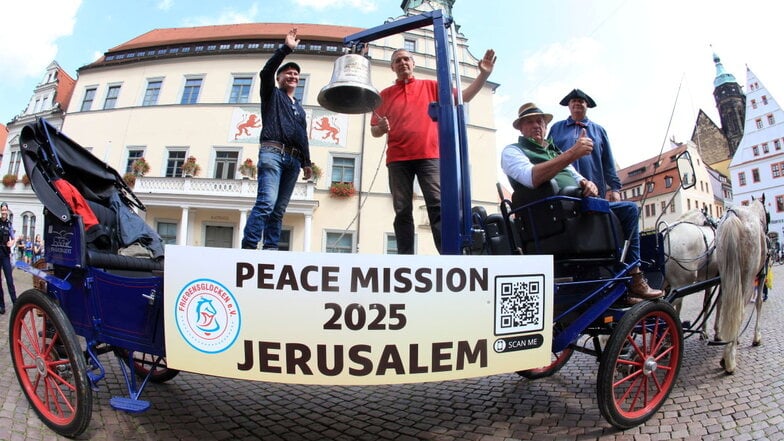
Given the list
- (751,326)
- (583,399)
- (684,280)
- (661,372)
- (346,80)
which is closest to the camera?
(346,80)

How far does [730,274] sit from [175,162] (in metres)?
21.9

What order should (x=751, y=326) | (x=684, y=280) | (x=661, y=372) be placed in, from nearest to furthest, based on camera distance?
(x=661, y=372) < (x=684, y=280) < (x=751, y=326)

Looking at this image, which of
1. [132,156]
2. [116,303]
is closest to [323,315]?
[116,303]

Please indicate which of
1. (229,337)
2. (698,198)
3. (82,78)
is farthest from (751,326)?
(698,198)

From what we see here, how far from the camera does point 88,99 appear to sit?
2277cm

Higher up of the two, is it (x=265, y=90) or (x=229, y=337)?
(x=265, y=90)

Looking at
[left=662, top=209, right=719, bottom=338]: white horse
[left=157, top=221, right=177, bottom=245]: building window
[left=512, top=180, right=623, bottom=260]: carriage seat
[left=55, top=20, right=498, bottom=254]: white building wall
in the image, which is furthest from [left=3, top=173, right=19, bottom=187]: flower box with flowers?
[left=662, top=209, right=719, bottom=338]: white horse

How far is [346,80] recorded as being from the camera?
2209 mm

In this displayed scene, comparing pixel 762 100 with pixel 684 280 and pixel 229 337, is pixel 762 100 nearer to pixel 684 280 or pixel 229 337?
pixel 684 280

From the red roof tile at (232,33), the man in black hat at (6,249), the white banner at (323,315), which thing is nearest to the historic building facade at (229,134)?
the red roof tile at (232,33)

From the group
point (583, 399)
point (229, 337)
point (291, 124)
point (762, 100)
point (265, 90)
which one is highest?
point (762, 100)

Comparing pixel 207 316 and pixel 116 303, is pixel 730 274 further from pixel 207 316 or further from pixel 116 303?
pixel 116 303

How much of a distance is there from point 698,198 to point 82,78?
176 feet

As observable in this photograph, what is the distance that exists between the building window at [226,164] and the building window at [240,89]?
3.28 m
